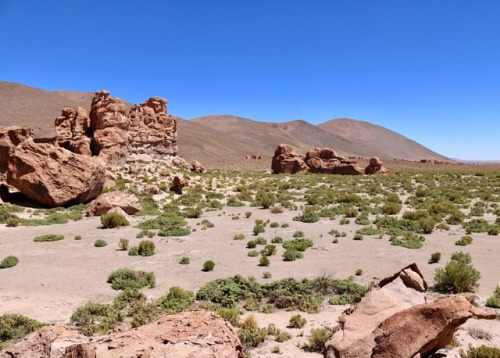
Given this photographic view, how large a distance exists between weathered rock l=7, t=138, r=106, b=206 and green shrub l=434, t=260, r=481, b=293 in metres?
22.3

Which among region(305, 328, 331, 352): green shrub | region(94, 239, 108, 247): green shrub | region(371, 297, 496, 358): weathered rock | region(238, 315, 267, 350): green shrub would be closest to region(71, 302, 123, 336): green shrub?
region(238, 315, 267, 350): green shrub

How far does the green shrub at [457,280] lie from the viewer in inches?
417

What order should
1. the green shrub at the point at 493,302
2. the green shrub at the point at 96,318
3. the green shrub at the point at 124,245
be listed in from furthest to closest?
1. the green shrub at the point at 124,245
2. the green shrub at the point at 493,302
3. the green shrub at the point at 96,318

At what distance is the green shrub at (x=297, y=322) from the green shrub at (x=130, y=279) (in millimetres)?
4776

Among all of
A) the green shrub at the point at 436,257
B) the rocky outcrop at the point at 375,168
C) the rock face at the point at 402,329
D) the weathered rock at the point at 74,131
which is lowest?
the green shrub at the point at 436,257

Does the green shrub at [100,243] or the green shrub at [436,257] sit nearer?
the green shrub at [436,257]

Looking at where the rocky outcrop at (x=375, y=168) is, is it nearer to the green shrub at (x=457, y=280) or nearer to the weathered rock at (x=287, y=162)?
the weathered rock at (x=287, y=162)

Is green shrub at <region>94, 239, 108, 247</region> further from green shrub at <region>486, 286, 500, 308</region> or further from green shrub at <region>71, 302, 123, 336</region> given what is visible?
green shrub at <region>486, 286, 500, 308</region>

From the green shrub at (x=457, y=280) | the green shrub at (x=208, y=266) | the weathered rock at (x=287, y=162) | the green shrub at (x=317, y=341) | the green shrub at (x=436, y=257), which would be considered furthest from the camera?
the weathered rock at (x=287, y=162)

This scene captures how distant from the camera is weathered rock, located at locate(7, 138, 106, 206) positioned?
24031 millimetres

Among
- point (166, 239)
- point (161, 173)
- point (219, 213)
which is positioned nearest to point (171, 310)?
point (166, 239)

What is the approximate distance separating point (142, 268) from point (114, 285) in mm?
1895

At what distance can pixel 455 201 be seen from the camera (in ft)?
89.0

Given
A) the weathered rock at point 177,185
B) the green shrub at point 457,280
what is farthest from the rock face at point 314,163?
the green shrub at point 457,280
